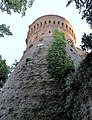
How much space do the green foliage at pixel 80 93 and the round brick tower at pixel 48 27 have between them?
1067cm

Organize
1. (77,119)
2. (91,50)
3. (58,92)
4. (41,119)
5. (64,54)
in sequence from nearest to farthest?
1. (77,119)
2. (91,50)
3. (41,119)
4. (58,92)
5. (64,54)

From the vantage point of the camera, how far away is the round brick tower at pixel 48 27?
19672mm

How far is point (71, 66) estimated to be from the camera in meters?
11.5

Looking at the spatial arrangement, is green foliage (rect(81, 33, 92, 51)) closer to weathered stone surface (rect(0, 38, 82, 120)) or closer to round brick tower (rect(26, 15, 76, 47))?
weathered stone surface (rect(0, 38, 82, 120))

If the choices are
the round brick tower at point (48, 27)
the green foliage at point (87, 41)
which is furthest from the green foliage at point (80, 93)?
the round brick tower at point (48, 27)

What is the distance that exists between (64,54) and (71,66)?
1518 millimetres

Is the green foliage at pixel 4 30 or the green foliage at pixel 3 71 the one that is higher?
the green foliage at pixel 4 30

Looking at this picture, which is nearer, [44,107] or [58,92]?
[44,107]

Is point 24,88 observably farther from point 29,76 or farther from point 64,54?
point 64,54

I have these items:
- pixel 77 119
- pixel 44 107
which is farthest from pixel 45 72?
pixel 77 119

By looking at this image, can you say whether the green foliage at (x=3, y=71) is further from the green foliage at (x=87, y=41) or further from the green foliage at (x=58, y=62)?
the green foliage at (x=87, y=41)

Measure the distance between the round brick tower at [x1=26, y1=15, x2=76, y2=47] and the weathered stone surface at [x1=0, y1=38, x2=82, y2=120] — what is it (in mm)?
6460

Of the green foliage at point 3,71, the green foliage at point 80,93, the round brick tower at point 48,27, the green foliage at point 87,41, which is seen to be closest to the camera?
the green foliage at point 80,93

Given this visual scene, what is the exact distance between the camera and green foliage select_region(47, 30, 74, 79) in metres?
11.5
